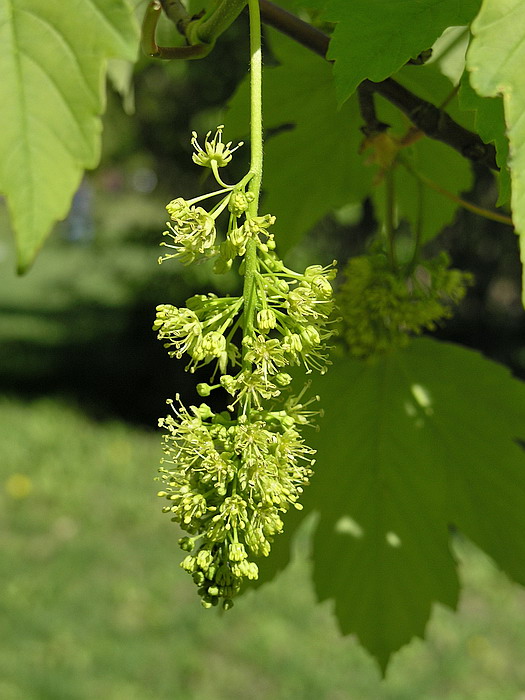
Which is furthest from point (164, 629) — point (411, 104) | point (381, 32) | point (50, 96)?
point (50, 96)

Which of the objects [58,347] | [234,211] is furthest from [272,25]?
[58,347]

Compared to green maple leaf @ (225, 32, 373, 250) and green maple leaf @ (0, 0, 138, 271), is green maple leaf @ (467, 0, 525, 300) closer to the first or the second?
green maple leaf @ (0, 0, 138, 271)

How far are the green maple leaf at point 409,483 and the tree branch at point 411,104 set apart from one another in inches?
15.0

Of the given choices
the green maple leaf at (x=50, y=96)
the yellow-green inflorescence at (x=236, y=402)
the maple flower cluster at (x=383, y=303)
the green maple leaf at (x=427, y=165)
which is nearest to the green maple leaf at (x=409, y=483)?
the maple flower cluster at (x=383, y=303)

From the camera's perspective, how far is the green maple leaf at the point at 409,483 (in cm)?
134

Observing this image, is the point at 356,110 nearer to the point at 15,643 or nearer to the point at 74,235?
the point at 15,643

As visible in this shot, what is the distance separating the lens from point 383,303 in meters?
1.21

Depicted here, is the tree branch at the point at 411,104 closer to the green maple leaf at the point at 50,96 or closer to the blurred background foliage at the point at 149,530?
the blurred background foliage at the point at 149,530

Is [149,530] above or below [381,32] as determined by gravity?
below

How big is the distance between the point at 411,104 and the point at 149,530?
463 cm

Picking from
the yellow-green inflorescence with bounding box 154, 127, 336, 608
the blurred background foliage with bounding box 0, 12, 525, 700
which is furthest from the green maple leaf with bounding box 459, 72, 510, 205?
the blurred background foliage with bounding box 0, 12, 525, 700

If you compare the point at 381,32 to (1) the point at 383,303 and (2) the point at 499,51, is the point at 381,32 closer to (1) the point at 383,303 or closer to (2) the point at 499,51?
(2) the point at 499,51

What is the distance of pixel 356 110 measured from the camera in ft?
4.50

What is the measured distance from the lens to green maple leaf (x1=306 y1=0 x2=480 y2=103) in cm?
85
